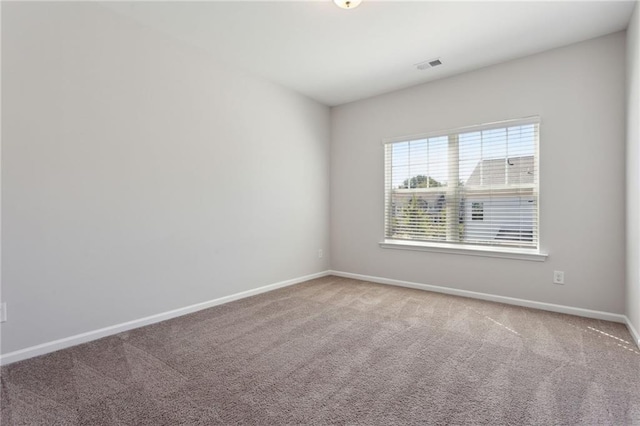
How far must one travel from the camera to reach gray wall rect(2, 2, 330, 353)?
214 cm

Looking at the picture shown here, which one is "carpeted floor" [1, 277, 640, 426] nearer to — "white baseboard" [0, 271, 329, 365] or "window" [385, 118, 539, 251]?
"white baseboard" [0, 271, 329, 365]

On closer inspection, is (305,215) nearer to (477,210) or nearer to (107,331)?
(477,210)

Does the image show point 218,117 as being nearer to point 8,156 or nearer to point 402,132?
point 8,156

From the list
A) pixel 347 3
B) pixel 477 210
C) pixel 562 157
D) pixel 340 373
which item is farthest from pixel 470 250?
pixel 347 3

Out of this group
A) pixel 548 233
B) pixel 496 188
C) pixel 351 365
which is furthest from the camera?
pixel 496 188

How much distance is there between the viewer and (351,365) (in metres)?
2.04

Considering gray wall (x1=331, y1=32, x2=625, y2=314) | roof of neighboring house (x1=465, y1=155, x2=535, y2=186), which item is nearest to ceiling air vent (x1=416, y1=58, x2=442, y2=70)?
gray wall (x1=331, y1=32, x2=625, y2=314)

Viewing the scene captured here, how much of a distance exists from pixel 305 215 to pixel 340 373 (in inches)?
107

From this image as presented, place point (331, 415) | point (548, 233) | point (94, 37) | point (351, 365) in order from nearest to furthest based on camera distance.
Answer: point (331, 415)
point (351, 365)
point (94, 37)
point (548, 233)

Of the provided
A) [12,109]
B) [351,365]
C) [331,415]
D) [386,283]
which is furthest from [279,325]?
[12,109]

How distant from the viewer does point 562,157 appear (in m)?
3.05

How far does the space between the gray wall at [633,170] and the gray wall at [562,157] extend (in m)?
0.17

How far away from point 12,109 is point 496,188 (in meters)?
4.31

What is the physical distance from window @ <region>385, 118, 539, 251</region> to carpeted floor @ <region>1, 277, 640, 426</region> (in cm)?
100
